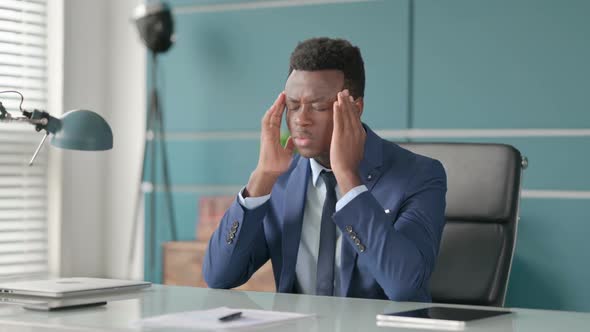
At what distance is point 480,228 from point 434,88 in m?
1.70

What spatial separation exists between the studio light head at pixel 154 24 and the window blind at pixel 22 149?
1.76ft

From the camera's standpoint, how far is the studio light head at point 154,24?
13.8 ft

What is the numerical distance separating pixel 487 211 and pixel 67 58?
2798 mm

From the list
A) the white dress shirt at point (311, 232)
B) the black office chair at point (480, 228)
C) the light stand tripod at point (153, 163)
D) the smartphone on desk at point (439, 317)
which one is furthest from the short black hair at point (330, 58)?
the light stand tripod at point (153, 163)

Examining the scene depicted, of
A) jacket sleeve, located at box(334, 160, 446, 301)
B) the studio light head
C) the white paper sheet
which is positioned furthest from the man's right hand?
the studio light head

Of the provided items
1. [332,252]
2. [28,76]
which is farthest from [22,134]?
[332,252]

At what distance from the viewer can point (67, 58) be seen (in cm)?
446

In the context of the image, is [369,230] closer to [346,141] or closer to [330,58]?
[346,141]

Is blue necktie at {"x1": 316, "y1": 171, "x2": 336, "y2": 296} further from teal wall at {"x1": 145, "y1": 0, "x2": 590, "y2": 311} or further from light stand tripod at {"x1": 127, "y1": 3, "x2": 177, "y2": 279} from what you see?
light stand tripod at {"x1": 127, "y1": 3, "x2": 177, "y2": 279}

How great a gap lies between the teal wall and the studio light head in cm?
16

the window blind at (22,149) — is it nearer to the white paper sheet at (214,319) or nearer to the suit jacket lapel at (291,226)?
the suit jacket lapel at (291,226)

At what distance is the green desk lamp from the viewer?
188 cm

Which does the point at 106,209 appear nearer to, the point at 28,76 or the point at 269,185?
the point at 28,76

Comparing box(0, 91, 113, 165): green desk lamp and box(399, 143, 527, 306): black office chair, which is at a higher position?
box(0, 91, 113, 165): green desk lamp
